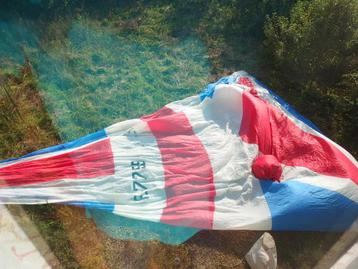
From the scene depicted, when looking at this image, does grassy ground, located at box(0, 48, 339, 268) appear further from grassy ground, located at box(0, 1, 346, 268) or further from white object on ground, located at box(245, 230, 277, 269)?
white object on ground, located at box(245, 230, 277, 269)

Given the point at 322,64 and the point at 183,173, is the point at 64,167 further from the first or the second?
the point at 322,64

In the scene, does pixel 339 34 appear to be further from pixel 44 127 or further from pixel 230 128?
pixel 44 127

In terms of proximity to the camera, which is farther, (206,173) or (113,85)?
(113,85)

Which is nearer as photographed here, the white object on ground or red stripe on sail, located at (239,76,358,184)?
the white object on ground

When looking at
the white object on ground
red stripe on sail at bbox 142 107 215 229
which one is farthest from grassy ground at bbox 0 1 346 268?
red stripe on sail at bbox 142 107 215 229

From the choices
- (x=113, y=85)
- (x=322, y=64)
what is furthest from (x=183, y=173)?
(x=322, y=64)
